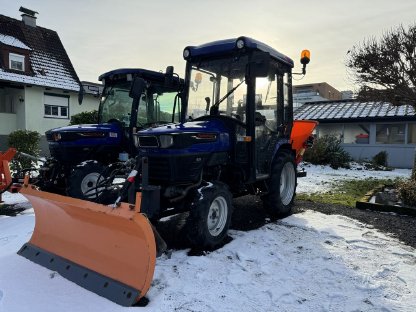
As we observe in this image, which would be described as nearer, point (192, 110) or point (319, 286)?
point (319, 286)

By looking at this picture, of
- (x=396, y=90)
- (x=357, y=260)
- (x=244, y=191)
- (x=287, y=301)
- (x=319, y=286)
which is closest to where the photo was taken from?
(x=287, y=301)

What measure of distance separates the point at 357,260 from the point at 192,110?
3.03 meters

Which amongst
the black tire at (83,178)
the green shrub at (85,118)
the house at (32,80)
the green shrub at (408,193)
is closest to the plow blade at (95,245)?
the black tire at (83,178)

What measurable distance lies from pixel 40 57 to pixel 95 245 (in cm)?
1802

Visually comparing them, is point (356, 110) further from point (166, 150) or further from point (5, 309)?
point (5, 309)

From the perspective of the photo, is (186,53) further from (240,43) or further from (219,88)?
(240,43)

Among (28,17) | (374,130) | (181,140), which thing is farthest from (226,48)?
(28,17)

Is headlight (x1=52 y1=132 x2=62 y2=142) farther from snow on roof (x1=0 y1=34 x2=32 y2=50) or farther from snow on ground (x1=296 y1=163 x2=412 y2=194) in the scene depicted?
snow on roof (x1=0 y1=34 x2=32 y2=50)

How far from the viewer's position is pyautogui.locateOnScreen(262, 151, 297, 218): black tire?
5.74 meters

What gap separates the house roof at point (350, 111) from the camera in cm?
1568

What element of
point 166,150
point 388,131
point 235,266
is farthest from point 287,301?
point 388,131

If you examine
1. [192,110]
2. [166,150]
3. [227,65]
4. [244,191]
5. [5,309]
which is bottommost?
[5,309]

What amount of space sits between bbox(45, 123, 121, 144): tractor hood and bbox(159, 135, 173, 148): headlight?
9.01 feet

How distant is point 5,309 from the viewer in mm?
3041
